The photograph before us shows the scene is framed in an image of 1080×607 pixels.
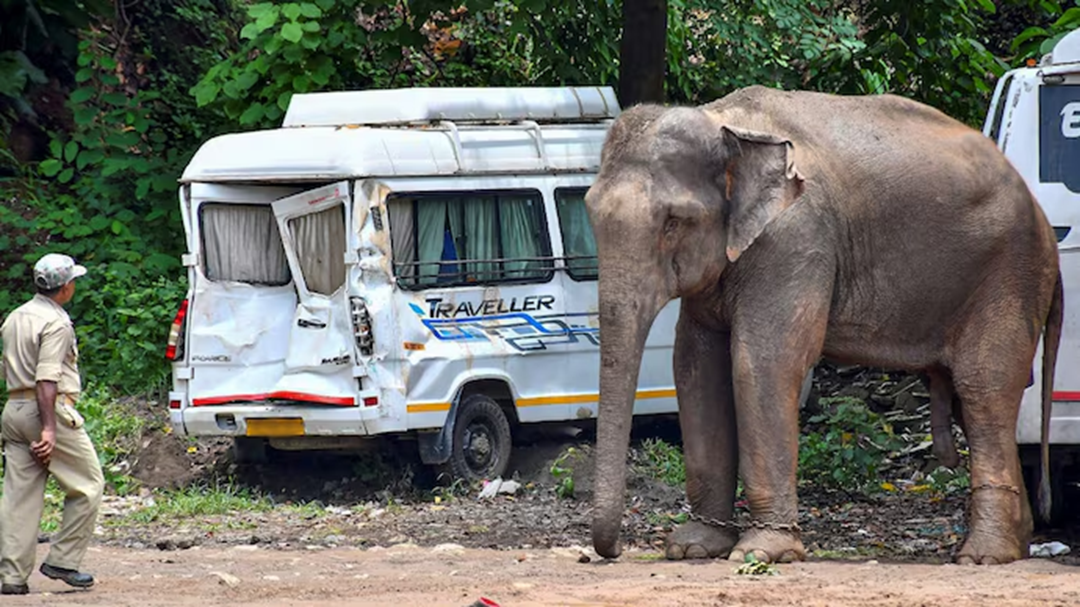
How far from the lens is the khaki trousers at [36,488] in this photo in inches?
368

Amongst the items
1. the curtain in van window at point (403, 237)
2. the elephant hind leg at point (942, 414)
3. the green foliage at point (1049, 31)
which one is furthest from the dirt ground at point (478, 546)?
the green foliage at point (1049, 31)

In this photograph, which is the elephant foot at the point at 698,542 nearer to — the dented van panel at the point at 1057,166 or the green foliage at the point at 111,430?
the dented van panel at the point at 1057,166

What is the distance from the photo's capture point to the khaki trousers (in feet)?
30.7

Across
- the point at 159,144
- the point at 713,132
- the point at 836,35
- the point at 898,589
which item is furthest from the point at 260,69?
the point at 898,589

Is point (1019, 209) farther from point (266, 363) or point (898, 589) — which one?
point (266, 363)

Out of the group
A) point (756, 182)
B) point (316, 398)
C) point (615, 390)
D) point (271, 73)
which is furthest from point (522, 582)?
point (271, 73)

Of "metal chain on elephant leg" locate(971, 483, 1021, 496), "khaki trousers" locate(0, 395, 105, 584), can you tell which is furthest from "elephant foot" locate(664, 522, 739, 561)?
"khaki trousers" locate(0, 395, 105, 584)

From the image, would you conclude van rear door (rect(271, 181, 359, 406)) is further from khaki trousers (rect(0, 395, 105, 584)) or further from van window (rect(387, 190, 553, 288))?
khaki trousers (rect(0, 395, 105, 584))

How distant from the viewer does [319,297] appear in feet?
45.8

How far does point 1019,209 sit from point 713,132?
5.77ft

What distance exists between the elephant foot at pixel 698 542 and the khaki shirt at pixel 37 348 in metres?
3.27

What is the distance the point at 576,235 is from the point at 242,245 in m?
2.57

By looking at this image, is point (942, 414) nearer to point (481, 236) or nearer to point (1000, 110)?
point (1000, 110)

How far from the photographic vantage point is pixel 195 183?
46.3ft
